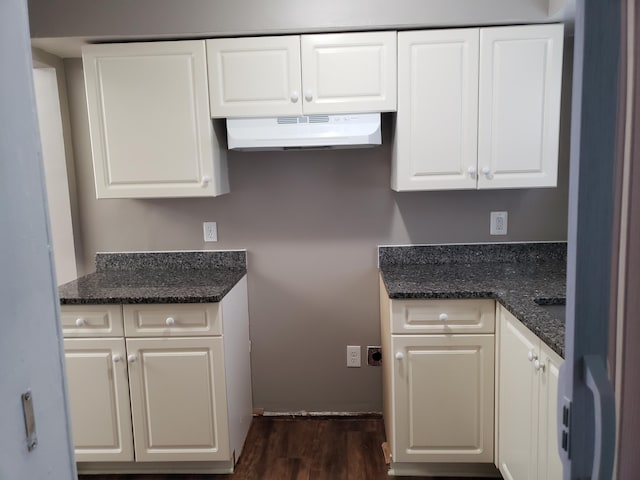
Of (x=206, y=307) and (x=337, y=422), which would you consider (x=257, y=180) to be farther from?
(x=337, y=422)

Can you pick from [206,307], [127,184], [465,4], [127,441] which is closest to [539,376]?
[206,307]

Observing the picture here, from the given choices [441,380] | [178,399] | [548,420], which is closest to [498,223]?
[441,380]

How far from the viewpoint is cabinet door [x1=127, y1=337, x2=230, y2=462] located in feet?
6.75

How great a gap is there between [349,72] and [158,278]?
53.9 inches

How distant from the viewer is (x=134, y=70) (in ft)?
7.01

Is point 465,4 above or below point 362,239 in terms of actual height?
above

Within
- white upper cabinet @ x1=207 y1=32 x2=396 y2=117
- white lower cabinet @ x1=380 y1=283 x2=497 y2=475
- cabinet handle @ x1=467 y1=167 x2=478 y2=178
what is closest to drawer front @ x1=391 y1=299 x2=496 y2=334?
white lower cabinet @ x1=380 y1=283 x2=497 y2=475

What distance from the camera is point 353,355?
8.70 ft

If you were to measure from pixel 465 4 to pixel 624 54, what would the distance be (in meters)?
1.63

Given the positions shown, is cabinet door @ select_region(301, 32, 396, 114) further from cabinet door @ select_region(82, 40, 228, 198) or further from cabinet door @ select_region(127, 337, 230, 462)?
cabinet door @ select_region(127, 337, 230, 462)

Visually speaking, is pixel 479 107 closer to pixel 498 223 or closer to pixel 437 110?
pixel 437 110

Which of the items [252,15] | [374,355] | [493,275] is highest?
[252,15]

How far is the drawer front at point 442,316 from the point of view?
1966mm

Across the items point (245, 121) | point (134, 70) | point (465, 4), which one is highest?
point (465, 4)
